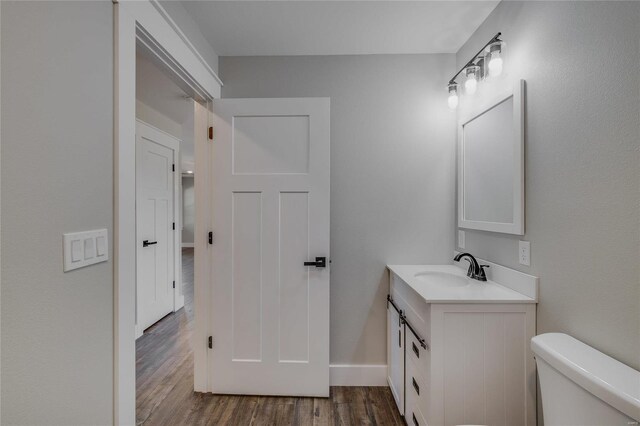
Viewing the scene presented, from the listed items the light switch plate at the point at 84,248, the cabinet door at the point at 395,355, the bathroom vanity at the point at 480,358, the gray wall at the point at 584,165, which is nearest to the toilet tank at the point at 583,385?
the gray wall at the point at 584,165

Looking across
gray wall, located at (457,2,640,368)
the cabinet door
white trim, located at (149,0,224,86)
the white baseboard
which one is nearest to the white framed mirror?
gray wall, located at (457,2,640,368)

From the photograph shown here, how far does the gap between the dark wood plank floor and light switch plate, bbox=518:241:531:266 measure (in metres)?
1.19

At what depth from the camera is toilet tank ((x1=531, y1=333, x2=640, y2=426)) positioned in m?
0.74

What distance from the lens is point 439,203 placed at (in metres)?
2.04

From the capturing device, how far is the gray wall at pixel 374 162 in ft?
6.67

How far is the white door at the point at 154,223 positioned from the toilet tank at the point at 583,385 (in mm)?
3225

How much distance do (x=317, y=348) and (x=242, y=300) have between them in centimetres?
Answer: 61

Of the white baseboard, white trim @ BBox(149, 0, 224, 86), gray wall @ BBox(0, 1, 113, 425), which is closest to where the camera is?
gray wall @ BBox(0, 1, 113, 425)

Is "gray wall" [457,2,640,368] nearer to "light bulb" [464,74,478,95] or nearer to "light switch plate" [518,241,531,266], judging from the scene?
"light switch plate" [518,241,531,266]

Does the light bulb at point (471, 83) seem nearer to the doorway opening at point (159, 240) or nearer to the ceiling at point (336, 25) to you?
the ceiling at point (336, 25)

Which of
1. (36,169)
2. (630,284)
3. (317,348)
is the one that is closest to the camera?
(36,169)

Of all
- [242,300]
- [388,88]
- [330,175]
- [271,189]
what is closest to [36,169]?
[271,189]

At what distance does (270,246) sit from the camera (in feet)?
6.23

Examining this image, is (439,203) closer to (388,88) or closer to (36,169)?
(388,88)
